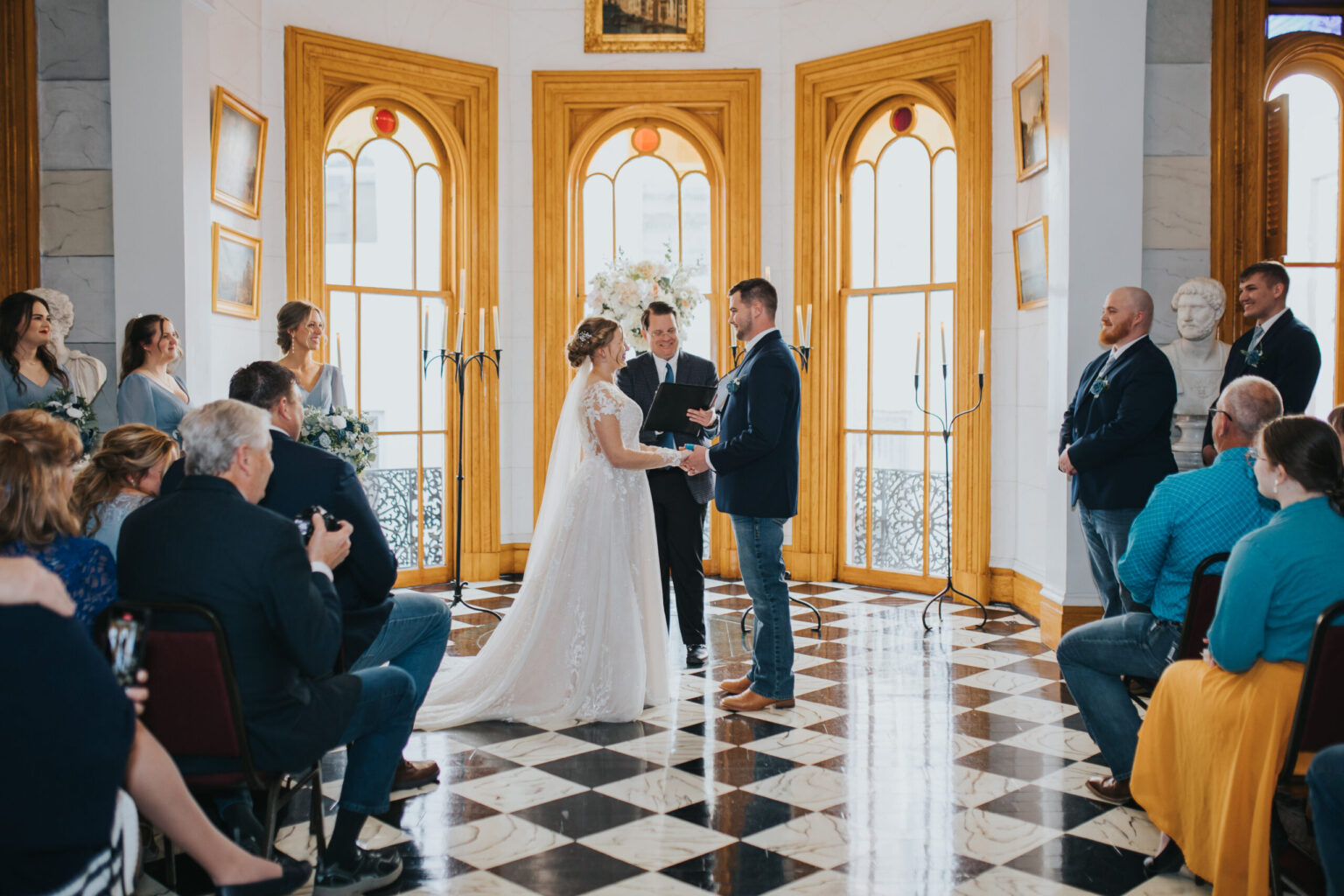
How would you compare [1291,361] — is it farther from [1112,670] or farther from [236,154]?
[236,154]

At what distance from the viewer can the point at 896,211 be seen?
796 centimetres

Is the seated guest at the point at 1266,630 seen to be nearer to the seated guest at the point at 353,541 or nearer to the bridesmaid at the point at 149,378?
the seated guest at the point at 353,541

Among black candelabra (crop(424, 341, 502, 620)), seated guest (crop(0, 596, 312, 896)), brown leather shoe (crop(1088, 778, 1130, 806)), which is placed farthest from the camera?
black candelabra (crop(424, 341, 502, 620))

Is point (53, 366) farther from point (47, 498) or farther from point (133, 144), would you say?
point (47, 498)

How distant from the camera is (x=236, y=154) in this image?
653 cm

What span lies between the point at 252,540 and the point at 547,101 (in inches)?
249

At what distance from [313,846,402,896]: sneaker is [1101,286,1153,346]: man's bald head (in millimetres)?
3566

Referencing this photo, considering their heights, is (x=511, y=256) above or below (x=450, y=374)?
above

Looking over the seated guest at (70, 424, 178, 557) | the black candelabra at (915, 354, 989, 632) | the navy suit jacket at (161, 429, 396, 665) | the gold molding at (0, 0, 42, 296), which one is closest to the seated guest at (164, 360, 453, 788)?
the navy suit jacket at (161, 429, 396, 665)

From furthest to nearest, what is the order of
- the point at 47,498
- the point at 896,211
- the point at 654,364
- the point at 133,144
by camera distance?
the point at 896,211 → the point at 654,364 → the point at 133,144 → the point at 47,498

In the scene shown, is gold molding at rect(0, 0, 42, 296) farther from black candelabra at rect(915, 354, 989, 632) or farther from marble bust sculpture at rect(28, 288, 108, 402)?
black candelabra at rect(915, 354, 989, 632)

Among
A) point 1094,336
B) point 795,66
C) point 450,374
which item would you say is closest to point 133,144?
point 450,374

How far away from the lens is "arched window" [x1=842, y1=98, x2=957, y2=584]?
7.73 meters

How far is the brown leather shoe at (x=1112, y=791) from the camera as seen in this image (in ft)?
11.7
